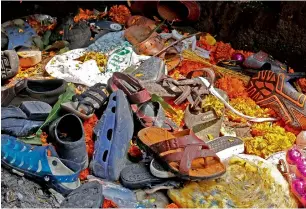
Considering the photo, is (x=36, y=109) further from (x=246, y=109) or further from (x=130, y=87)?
(x=246, y=109)

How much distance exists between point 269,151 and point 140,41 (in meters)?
1.15

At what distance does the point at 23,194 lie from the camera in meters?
2.02

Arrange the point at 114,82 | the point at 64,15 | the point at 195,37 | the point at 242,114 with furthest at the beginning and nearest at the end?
the point at 64,15
the point at 195,37
the point at 242,114
the point at 114,82

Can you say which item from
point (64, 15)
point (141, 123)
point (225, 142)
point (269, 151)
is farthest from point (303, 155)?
point (64, 15)

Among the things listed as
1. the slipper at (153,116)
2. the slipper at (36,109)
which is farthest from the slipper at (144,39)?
the slipper at (36,109)

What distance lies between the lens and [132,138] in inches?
97.8

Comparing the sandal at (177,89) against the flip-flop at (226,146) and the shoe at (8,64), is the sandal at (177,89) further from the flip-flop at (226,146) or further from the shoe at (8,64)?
the shoe at (8,64)

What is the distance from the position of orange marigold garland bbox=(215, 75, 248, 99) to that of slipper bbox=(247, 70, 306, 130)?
50 mm

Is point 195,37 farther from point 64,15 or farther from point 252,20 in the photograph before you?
point 64,15

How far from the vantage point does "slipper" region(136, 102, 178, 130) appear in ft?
8.18

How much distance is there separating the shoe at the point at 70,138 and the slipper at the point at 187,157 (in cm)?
28

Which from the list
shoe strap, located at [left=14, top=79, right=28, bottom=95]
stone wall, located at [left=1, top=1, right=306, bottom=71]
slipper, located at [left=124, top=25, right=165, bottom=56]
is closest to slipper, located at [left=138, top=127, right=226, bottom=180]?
shoe strap, located at [left=14, top=79, right=28, bottom=95]

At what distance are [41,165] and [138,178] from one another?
0.40m

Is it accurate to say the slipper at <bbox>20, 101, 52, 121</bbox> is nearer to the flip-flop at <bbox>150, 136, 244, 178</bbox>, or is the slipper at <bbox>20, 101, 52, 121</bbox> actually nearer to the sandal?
the sandal
